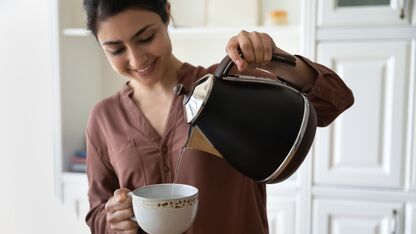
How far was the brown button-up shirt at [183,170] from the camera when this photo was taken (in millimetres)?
831

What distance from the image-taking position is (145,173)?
857 mm

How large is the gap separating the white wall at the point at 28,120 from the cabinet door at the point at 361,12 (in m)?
1.20

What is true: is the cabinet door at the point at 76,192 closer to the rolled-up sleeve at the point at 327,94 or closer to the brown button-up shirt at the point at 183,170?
the brown button-up shirt at the point at 183,170

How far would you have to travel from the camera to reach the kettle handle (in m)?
0.60

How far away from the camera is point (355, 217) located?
1504 millimetres

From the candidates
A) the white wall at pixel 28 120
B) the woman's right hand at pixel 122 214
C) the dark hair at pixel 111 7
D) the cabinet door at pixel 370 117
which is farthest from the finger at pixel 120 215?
the white wall at pixel 28 120

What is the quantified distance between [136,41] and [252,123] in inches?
14.1

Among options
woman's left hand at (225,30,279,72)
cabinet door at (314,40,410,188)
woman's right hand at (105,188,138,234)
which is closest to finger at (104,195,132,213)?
woman's right hand at (105,188,138,234)

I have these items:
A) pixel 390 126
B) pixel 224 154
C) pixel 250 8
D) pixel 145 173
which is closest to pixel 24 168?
pixel 250 8

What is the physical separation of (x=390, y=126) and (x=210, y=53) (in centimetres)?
79

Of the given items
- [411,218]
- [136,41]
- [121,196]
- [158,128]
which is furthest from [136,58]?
[411,218]

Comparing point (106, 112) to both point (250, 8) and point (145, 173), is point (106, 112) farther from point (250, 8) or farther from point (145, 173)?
point (250, 8)

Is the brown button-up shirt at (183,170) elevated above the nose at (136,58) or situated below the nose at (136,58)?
below

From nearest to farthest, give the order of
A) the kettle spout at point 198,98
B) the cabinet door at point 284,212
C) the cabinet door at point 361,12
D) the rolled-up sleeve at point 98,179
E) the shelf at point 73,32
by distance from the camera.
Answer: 1. the kettle spout at point 198,98
2. the rolled-up sleeve at point 98,179
3. the cabinet door at point 361,12
4. the cabinet door at point 284,212
5. the shelf at point 73,32
